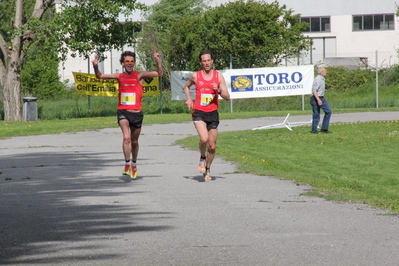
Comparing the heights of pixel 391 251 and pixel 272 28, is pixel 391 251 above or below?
below

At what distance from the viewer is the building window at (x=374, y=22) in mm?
59250

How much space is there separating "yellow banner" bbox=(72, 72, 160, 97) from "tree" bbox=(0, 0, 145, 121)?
1529mm

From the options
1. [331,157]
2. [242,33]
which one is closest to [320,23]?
[242,33]

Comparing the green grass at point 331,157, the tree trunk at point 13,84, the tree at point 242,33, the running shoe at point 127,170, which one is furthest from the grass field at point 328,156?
the tree at point 242,33

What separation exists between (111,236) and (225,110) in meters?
25.3

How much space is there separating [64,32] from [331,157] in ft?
48.3

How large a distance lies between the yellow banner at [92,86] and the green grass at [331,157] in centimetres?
1094

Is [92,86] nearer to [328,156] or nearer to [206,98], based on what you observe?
[328,156]

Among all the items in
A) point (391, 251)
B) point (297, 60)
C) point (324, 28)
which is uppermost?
point (324, 28)

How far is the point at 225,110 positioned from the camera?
30.8 meters

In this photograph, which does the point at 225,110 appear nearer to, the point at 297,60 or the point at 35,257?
the point at 297,60

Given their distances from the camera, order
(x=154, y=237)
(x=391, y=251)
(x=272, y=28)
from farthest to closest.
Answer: (x=272, y=28), (x=154, y=237), (x=391, y=251)

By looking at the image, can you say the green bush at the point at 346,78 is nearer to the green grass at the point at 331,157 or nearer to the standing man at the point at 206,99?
the green grass at the point at 331,157

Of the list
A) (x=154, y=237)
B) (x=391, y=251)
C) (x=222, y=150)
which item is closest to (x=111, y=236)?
(x=154, y=237)
